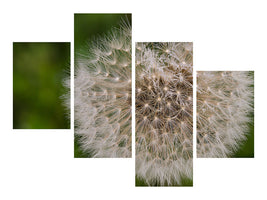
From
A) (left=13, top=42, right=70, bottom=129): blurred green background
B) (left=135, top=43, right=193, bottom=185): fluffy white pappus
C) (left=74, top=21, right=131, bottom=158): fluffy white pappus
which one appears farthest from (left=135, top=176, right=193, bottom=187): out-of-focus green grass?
(left=13, top=42, right=70, bottom=129): blurred green background

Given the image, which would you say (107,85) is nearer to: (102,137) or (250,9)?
(102,137)

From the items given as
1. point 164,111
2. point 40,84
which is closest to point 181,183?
point 164,111

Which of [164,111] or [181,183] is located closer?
[164,111]

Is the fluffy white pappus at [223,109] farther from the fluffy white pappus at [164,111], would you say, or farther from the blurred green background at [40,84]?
the blurred green background at [40,84]

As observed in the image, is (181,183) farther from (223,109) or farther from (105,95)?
(105,95)

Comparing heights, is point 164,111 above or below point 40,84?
below

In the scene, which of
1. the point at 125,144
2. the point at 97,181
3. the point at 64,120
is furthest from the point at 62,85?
the point at 97,181
